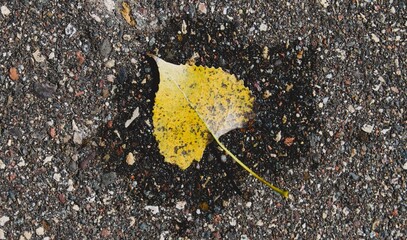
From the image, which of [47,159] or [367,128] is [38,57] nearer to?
[47,159]

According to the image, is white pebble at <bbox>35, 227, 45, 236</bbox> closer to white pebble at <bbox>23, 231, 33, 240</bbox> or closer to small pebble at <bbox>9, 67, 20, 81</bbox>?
white pebble at <bbox>23, 231, 33, 240</bbox>

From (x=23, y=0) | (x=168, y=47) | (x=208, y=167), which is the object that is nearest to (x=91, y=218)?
(x=208, y=167)

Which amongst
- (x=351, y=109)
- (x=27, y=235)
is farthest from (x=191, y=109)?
(x=27, y=235)

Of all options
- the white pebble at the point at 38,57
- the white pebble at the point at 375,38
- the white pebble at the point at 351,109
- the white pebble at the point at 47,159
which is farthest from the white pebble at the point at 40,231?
the white pebble at the point at 375,38

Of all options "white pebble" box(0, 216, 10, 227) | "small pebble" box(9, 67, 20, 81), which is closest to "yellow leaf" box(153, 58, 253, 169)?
"small pebble" box(9, 67, 20, 81)

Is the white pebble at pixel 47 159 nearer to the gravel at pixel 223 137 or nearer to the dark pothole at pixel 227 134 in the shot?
the gravel at pixel 223 137

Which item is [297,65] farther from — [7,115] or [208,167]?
[7,115]

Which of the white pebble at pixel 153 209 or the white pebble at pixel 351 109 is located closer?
the white pebble at pixel 153 209
